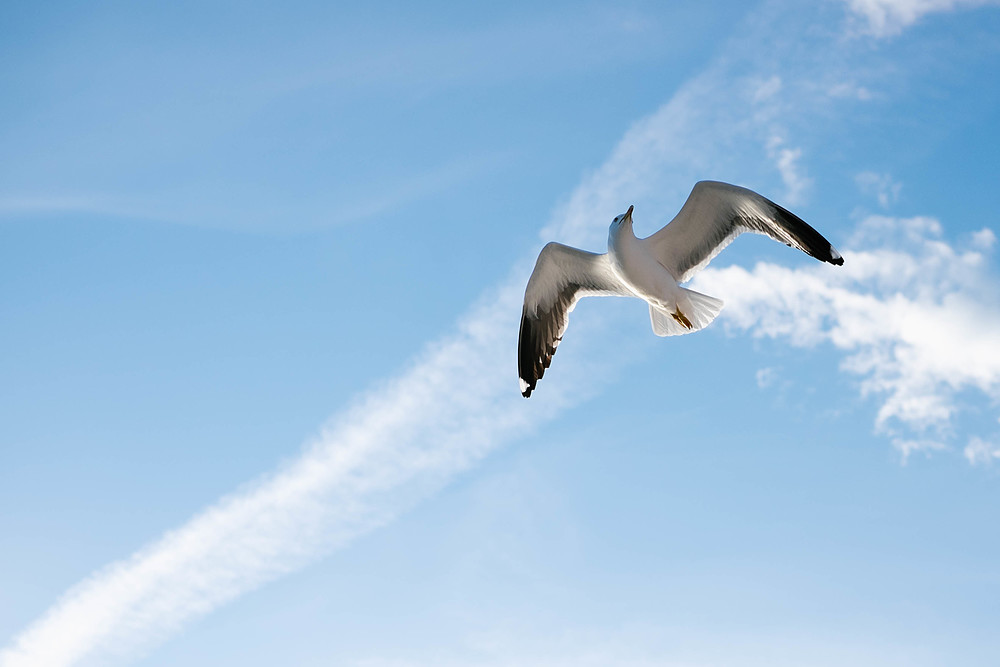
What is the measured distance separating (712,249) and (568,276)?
1412 mm

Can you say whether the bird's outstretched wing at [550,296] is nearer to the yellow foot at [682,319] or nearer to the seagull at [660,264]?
the seagull at [660,264]

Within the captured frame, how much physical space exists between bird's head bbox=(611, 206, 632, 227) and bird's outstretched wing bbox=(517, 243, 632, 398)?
68 centimetres

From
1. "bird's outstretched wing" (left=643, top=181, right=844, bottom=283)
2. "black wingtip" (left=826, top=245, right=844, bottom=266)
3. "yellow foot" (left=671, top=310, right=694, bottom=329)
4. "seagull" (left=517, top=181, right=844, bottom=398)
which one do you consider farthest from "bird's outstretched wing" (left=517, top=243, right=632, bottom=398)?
"black wingtip" (left=826, top=245, right=844, bottom=266)

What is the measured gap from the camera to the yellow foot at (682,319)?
7.05 meters

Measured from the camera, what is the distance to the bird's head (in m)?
6.98

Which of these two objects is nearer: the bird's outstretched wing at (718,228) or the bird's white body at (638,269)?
the bird's outstretched wing at (718,228)

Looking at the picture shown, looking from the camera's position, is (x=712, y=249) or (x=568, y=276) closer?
(x=712, y=249)

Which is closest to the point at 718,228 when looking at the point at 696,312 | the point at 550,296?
the point at 696,312

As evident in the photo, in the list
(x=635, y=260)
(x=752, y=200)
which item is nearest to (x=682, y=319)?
(x=635, y=260)

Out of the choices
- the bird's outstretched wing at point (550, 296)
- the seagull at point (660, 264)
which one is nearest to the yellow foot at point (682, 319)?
the seagull at point (660, 264)

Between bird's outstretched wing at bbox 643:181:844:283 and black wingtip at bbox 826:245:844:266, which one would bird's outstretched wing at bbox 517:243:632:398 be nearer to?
bird's outstretched wing at bbox 643:181:844:283

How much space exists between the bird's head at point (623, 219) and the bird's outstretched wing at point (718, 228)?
14.5 inches

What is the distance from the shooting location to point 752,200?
23.0ft

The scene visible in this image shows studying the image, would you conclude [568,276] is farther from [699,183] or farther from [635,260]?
[699,183]
